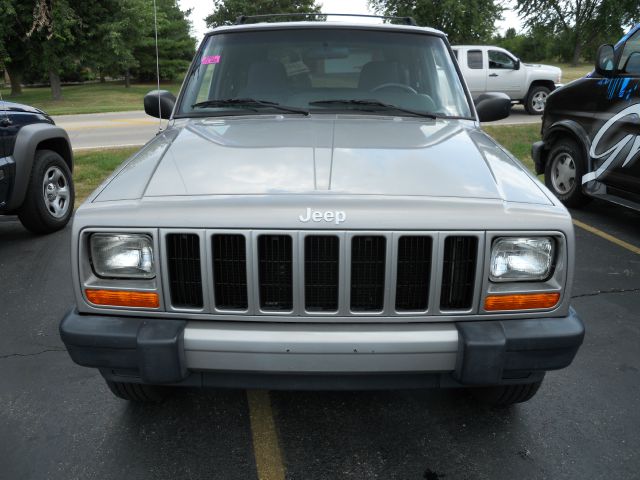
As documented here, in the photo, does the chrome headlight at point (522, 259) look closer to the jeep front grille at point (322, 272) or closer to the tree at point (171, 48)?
the jeep front grille at point (322, 272)

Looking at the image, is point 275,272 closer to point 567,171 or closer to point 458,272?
point 458,272

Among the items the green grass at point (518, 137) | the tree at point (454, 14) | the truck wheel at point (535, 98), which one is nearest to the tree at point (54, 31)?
the tree at point (454, 14)

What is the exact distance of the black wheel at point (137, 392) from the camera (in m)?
2.66

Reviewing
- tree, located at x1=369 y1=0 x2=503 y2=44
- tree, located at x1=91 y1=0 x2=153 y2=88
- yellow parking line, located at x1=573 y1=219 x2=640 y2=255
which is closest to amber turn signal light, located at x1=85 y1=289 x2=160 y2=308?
yellow parking line, located at x1=573 y1=219 x2=640 y2=255

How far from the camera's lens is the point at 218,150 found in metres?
2.71

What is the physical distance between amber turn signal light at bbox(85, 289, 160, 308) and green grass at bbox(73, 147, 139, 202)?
17.4 feet

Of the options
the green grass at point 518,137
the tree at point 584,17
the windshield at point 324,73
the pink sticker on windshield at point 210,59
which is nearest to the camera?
the windshield at point 324,73

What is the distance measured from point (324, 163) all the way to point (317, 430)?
4.17 feet

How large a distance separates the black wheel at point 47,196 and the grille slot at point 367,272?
434cm

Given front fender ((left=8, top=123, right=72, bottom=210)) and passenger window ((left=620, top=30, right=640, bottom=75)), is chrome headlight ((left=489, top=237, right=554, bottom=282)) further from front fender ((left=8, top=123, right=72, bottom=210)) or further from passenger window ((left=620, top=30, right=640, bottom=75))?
front fender ((left=8, top=123, right=72, bottom=210))

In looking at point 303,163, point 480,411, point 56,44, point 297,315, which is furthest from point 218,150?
point 56,44

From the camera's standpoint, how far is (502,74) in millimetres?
16312

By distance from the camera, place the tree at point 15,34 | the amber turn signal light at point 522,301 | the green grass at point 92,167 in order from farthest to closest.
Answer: the tree at point 15,34 < the green grass at point 92,167 < the amber turn signal light at point 522,301

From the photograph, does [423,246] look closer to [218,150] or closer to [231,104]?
[218,150]
